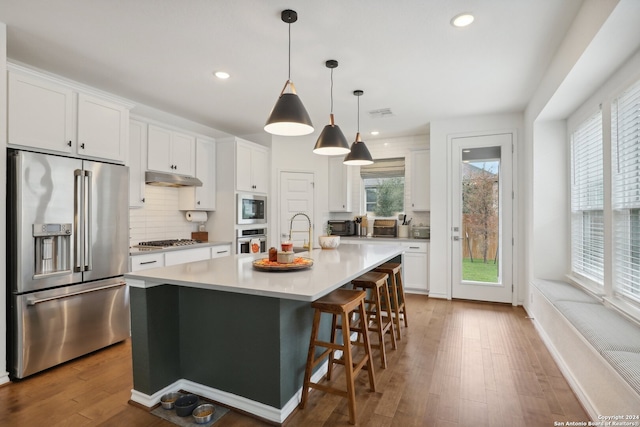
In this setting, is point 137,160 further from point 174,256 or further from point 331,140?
point 331,140

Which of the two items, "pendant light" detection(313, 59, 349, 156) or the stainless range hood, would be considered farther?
the stainless range hood

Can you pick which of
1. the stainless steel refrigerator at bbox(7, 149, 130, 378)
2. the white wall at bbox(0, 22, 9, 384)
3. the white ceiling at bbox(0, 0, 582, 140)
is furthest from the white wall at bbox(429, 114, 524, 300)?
the white wall at bbox(0, 22, 9, 384)

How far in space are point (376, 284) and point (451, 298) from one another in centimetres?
253

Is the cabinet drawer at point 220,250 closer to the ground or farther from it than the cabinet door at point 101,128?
closer to the ground

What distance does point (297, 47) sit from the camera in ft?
9.01

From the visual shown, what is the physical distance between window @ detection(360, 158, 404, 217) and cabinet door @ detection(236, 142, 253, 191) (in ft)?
6.80

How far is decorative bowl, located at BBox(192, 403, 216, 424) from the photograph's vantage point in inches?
77.4

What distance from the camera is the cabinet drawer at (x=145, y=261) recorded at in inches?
140

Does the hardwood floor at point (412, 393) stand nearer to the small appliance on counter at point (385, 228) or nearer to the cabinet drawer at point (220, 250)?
the cabinet drawer at point (220, 250)

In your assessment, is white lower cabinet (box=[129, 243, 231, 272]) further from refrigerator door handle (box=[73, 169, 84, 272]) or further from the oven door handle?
refrigerator door handle (box=[73, 169, 84, 272])

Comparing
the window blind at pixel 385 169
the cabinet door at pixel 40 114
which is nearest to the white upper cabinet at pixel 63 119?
the cabinet door at pixel 40 114

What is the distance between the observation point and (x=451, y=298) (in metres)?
4.86

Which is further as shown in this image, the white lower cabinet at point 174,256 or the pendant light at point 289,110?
the white lower cabinet at point 174,256

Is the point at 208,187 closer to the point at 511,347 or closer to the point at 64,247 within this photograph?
the point at 64,247
